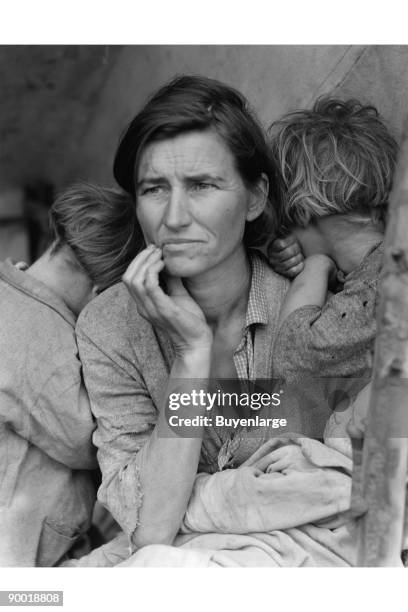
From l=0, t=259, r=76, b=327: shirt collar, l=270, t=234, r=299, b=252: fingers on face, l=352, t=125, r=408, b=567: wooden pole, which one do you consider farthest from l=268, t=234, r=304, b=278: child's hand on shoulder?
l=352, t=125, r=408, b=567: wooden pole

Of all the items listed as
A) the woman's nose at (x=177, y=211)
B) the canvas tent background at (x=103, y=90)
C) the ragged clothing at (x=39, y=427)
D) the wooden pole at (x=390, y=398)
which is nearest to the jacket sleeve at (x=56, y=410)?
the ragged clothing at (x=39, y=427)

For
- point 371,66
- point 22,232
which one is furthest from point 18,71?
point 371,66

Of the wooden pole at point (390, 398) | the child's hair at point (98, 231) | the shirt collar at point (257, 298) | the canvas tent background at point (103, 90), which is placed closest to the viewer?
the wooden pole at point (390, 398)

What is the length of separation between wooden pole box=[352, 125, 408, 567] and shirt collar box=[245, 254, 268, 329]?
0.60m

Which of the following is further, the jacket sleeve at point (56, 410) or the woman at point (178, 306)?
the jacket sleeve at point (56, 410)

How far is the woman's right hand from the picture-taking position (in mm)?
2262

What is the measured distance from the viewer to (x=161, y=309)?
2.26m

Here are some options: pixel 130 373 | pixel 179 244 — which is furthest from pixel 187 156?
pixel 130 373

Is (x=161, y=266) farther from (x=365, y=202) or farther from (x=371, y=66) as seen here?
(x=371, y=66)

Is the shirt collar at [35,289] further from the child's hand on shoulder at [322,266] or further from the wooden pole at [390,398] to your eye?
the wooden pole at [390,398]

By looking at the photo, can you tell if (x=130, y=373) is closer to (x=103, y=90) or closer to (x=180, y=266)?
(x=180, y=266)

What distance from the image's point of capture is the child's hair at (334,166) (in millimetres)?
2436

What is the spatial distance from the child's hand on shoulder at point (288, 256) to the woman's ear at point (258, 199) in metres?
0.11

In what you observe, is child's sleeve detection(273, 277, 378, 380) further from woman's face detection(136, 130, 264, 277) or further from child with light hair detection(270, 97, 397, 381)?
woman's face detection(136, 130, 264, 277)
